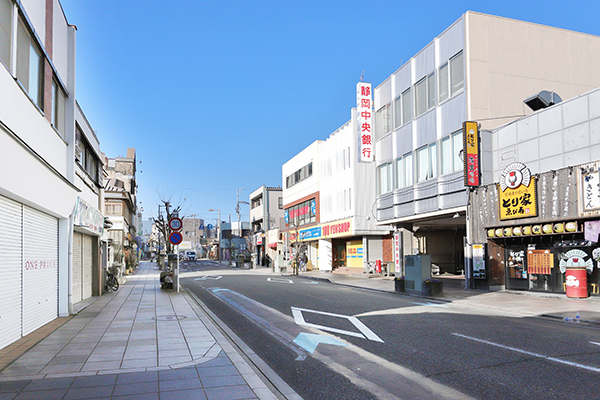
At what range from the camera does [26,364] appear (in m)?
7.49

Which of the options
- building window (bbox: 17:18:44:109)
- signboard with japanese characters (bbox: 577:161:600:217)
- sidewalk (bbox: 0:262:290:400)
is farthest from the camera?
signboard with japanese characters (bbox: 577:161:600:217)

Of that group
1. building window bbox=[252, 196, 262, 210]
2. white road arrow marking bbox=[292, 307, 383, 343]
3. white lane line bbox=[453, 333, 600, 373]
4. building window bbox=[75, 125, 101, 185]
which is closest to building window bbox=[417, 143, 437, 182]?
white road arrow marking bbox=[292, 307, 383, 343]

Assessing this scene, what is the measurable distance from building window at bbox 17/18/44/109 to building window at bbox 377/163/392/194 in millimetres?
21319

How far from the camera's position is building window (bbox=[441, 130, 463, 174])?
2229 centimetres

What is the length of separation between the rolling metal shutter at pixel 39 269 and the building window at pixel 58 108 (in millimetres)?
2734

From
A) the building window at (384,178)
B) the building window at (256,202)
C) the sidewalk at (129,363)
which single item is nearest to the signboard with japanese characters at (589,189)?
the sidewalk at (129,363)

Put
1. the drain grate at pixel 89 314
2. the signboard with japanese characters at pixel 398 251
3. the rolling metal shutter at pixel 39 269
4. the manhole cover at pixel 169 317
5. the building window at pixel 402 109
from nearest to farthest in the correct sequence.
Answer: the rolling metal shutter at pixel 39 269 < the manhole cover at pixel 169 317 < the drain grate at pixel 89 314 < the building window at pixel 402 109 < the signboard with japanese characters at pixel 398 251

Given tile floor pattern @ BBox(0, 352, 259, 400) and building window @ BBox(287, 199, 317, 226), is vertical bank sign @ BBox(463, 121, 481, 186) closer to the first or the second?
tile floor pattern @ BBox(0, 352, 259, 400)

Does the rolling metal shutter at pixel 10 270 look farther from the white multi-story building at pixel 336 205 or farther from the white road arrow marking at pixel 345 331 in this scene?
the white multi-story building at pixel 336 205

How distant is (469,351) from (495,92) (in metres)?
16.7

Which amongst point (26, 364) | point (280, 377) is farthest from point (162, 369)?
point (26, 364)

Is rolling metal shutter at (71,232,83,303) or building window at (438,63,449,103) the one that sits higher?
building window at (438,63,449,103)

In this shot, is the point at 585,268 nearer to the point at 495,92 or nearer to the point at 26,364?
the point at 495,92

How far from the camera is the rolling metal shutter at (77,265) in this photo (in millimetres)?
16609
